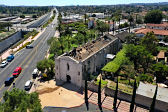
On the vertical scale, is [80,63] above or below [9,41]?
below

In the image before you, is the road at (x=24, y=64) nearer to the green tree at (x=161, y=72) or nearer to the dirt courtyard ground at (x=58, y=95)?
the dirt courtyard ground at (x=58, y=95)

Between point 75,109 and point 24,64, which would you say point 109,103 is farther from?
point 24,64

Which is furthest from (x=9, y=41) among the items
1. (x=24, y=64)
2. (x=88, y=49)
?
(x=88, y=49)

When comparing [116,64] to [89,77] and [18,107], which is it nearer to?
[89,77]

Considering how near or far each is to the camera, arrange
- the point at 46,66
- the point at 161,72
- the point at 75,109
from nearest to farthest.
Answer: the point at 75,109, the point at 161,72, the point at 46,66

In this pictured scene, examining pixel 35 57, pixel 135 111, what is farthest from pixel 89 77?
pixel 35 57

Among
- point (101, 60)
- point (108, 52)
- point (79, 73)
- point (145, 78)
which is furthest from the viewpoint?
point (108, 52)

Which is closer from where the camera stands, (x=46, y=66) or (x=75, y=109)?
(x=75, y=109)
